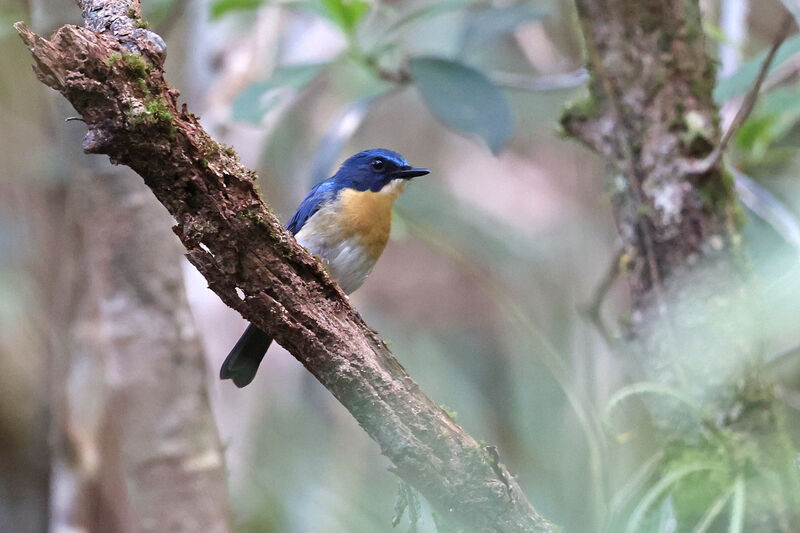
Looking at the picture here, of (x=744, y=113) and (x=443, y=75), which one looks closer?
(x=744, y=113)

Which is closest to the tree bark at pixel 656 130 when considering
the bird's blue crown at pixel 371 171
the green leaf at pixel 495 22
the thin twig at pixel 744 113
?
the thin twig at pixel 744 113

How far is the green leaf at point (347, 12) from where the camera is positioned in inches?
155

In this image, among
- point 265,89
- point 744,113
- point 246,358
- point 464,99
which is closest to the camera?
point 744,113

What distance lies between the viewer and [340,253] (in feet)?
11.7

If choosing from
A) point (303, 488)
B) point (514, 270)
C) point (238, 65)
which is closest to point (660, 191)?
point (303, 488)

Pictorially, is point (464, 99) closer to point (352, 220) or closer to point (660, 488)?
point (352, 220)

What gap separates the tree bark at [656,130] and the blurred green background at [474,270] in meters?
0.21

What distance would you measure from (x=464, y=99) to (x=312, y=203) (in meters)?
0.85

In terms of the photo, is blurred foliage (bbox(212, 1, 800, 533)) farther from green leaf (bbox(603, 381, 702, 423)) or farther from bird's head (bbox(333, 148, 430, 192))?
bird's head (bbox(333, 148, 430, 192))

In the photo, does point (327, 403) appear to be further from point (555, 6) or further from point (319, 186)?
point (555, 6)

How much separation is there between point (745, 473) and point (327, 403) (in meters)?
4.54

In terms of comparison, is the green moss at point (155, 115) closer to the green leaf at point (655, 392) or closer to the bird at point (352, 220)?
the green leaf at point (655, 392)

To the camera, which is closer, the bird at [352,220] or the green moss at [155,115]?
the green moss at [155,115]

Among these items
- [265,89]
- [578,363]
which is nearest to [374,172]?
[265,89]
